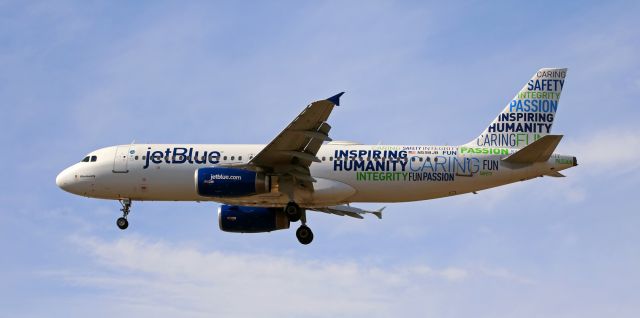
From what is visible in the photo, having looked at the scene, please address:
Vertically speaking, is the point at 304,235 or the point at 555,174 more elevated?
the point at 555,174

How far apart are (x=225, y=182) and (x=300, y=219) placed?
5062 mm

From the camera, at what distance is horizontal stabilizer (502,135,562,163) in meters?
43.9

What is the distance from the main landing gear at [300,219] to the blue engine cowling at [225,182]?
1959 mm

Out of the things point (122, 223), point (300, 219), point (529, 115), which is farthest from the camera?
point (122, 223)

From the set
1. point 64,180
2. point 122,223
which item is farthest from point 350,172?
point 64,180

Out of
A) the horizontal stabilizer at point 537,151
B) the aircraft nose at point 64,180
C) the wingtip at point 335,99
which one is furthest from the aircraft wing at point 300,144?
the aircraft nose at point 64,180

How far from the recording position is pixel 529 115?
161ft

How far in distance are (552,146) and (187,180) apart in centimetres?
1512

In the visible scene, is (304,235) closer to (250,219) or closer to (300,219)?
(300,219)

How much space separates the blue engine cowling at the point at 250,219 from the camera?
166 feet

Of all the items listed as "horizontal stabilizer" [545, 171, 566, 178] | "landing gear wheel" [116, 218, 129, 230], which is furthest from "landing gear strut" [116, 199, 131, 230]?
"horizontal stabilizer" [545, 171, 566, 178]

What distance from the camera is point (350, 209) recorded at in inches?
2088

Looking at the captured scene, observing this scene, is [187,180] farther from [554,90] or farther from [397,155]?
[554,90]

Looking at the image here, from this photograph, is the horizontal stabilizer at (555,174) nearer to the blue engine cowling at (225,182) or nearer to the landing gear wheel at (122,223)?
the blue engine cowling at (225,182)
